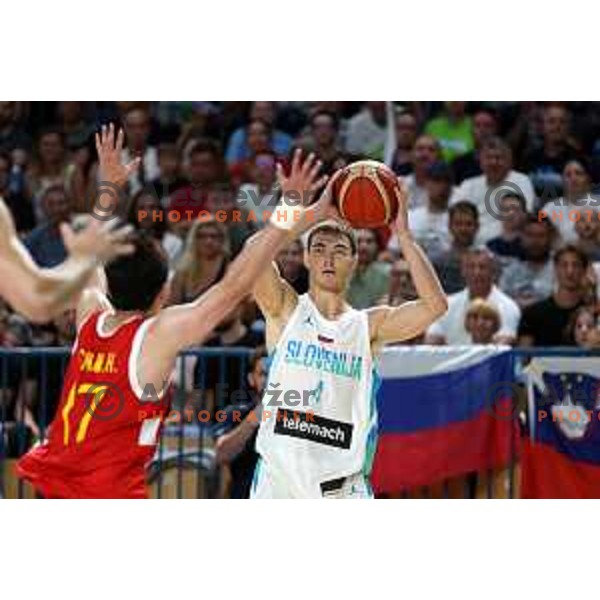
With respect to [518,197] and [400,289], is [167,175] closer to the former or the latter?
[518,197]

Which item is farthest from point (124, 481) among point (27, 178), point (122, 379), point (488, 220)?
point (27, 178)

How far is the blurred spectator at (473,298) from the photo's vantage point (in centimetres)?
1314

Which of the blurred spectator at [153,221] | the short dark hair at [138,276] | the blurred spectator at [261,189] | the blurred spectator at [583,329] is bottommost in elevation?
the blurred spectator at [583,329]

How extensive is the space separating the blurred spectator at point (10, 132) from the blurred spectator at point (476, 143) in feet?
11.7

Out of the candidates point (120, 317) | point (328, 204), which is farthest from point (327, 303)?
point (120, 317)

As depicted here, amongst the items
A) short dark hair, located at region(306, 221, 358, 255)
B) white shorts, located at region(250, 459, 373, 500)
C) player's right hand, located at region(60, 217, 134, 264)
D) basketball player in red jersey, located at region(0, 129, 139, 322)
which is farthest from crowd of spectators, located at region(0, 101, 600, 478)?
player's right hand, located at region(60, 217, 134, 264)

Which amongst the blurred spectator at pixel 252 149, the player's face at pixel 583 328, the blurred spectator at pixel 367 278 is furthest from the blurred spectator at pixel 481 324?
the blurred spectator at pixel 252 149

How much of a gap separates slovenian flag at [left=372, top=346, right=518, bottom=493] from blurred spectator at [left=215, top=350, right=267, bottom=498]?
756 millimetres

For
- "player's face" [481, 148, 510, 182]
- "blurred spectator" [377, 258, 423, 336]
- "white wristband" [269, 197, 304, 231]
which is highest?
"player's face" [481, 148, 510, 182]

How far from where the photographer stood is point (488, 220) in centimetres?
1445

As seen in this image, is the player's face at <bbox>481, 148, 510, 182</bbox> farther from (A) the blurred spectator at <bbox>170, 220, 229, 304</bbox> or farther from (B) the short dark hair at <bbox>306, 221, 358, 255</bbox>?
(B) the short dark hair at <bbox>306, 221, 358, 255</bbox>

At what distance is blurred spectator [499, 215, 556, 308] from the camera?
13898mm

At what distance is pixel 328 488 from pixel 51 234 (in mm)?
4799

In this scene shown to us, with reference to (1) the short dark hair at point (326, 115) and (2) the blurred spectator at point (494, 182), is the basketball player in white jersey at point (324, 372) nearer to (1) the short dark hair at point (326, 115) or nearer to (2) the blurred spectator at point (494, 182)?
(2) the blurred spectator at point (494, 182)
